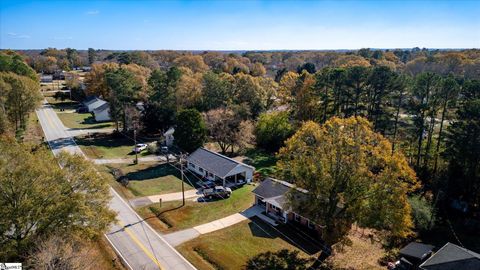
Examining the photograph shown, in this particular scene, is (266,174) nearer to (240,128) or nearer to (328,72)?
(240,128)

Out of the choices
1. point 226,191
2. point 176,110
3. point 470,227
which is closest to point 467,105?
point 470,227

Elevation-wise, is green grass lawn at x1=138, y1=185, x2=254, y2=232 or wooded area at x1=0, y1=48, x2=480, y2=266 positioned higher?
wooded area at x1=0, y1=48, x2=480, y2=266

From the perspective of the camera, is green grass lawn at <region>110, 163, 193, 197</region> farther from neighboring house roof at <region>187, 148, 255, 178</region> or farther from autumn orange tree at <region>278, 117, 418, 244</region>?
autumn orange tree at <region>278, 117, 418, 244</region>

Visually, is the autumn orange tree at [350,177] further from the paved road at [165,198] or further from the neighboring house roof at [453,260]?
the paved road at [165,198]

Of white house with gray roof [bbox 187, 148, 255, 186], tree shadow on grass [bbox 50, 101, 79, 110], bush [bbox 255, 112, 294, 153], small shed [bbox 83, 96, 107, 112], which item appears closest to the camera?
white house with gray roof [bbox 187, 148, 255, 186]

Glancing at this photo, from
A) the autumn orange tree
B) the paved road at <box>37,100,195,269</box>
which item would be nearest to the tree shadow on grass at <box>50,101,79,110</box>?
the paved road at <box>37,100,195,269</box>

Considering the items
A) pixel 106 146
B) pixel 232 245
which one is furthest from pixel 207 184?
pixel 106 146
